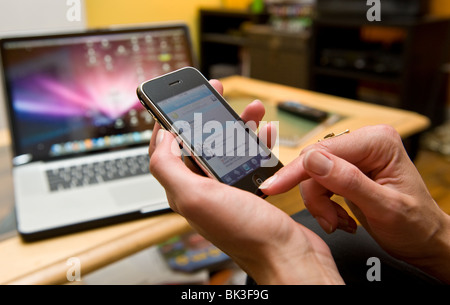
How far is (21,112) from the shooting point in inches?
33.3

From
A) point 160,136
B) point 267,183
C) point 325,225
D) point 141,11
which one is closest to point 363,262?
point 325,225

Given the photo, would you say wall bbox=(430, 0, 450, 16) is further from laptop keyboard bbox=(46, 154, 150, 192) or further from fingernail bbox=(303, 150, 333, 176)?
fingernail bbox=(303, 150, 333, 176)

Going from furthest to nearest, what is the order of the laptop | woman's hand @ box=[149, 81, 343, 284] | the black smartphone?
the laptop < the black smartphone < woman's hand @ box=[149, 81, 343, 284]

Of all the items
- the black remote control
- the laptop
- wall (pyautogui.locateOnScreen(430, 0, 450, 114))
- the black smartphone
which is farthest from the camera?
wall (pyautogui.locateOnScreen(430, 0, 450, 114))

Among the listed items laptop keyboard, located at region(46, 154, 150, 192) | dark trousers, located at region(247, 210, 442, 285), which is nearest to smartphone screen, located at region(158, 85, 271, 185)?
dark trousers, located at region(247, 210, 442, 285)

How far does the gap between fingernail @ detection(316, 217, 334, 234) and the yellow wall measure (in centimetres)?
282

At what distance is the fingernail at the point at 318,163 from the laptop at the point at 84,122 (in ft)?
1.09

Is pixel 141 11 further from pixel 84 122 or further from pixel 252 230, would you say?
pixel 252 230

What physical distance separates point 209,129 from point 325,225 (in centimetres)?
21

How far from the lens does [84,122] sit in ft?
2.95

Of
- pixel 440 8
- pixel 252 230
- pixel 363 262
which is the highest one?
pixel 440 8

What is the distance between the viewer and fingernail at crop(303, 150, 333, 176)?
17.5 inches
